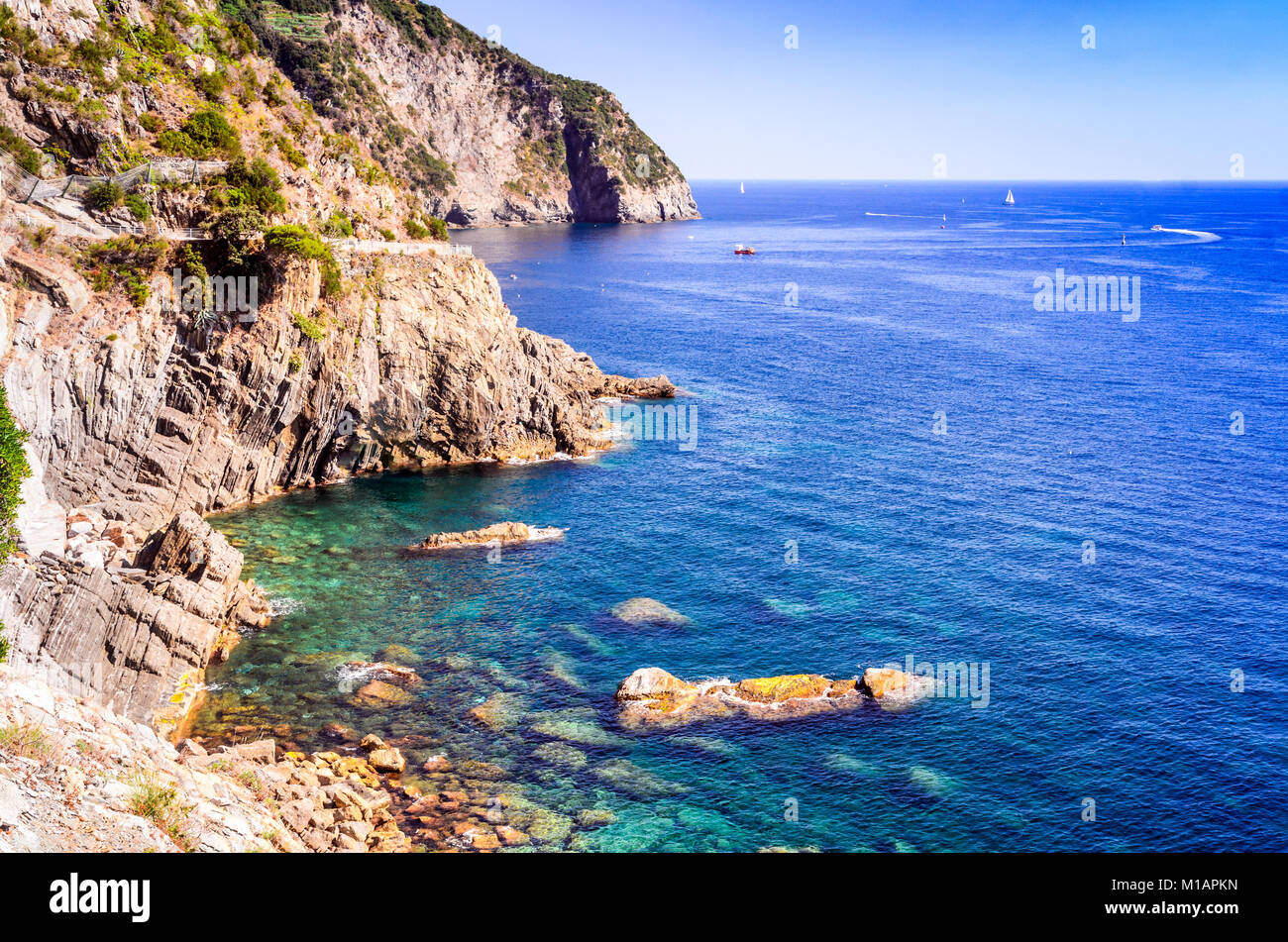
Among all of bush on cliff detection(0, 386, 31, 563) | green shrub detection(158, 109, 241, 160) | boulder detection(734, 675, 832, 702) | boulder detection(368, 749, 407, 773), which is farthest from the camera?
green shrub detection(158, 109, 241, 160)

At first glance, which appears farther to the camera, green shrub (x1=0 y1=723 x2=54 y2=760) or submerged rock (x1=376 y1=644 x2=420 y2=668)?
submerged rock (x1=376 y1=644 x2=420 y2=668)

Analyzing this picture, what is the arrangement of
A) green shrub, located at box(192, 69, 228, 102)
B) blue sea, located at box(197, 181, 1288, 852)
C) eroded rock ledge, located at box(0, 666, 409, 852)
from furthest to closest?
green shrub, located at box(192, 69, 228, 102), blue sea, located at box(197, 181, 1288, 852), eroded rock ledge, located at box(0, 666, 409, 852)

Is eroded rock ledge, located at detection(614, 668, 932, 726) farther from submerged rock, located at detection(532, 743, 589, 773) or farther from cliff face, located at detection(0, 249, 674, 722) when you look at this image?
cliff face, located at detection(0, 249, 674, 722)

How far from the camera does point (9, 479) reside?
4459 cm

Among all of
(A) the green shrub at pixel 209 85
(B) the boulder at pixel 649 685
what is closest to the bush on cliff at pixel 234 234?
(A) the green shrub at pixel 209 85

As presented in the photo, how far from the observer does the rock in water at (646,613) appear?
Answer: 5659 centimetres

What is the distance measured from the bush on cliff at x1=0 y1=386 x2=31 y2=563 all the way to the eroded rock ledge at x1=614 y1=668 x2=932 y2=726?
97.9 ft

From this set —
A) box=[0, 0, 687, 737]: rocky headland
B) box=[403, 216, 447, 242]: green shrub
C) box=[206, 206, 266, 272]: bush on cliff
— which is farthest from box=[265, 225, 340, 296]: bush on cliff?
box=[403, 216, 447, 242]: green shrub

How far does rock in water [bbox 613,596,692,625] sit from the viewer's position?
186 ft

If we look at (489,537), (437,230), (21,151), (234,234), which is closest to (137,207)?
(234,234)

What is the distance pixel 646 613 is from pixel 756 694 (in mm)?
10825

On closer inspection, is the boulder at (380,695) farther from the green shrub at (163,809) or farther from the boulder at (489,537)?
the green shrub at (163,809)

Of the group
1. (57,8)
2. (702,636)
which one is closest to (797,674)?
(702,636)

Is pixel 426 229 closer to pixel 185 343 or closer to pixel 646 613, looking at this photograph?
pixel 185 343
